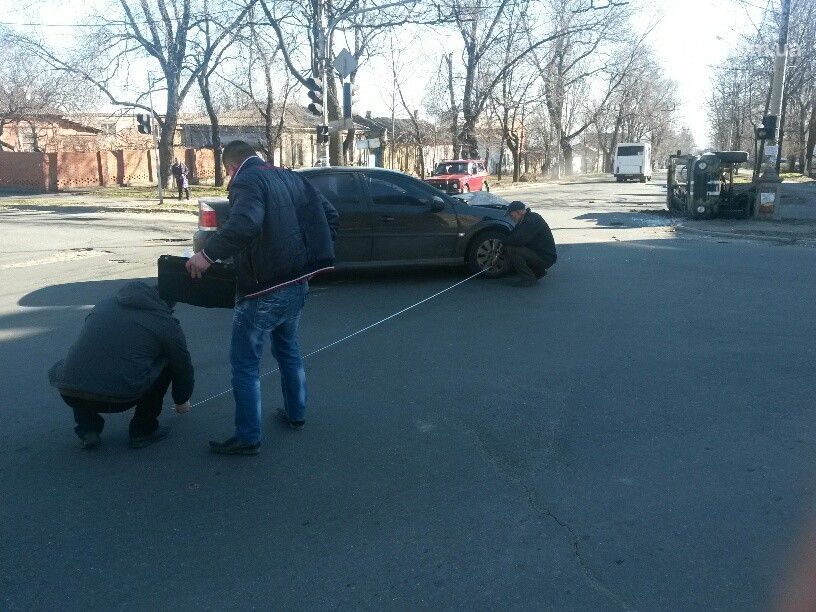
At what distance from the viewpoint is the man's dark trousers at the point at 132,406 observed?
163 inches

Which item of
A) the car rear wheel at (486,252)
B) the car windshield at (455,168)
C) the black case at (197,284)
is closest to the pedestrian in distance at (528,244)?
the car rear wheel at (486,252)

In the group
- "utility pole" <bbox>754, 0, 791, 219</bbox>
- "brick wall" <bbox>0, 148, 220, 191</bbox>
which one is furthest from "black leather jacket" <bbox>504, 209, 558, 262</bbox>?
"brick wall" <bbox>0, 148, 220, 191</bbox>

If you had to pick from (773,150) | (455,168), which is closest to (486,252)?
(773,150)

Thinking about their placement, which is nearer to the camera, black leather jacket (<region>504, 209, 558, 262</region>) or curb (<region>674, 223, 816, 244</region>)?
black leather jacket (<region>504, 209, 558, 262</region>)

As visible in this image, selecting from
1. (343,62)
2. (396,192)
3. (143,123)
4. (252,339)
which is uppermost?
(343,62)

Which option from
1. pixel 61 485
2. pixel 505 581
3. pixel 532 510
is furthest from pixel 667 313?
pixel 61 485

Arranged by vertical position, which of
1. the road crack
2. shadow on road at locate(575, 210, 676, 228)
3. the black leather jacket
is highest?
the black leather jacket

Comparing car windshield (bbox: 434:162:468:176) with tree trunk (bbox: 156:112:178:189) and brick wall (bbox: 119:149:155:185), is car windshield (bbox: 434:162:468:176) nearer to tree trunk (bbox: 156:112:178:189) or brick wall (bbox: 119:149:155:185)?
tree trunk (bbox: 156:112:178:189)

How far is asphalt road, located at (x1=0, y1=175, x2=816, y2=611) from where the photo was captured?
2.99m

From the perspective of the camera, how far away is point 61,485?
3896mm

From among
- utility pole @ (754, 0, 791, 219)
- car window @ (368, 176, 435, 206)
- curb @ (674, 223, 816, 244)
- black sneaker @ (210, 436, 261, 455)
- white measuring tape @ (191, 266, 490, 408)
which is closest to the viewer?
black sneaker @ (210, 436, 261, 455)

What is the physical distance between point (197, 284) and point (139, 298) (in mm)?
325

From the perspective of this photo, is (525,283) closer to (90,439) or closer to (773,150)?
(90,439)

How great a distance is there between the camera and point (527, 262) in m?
9.58
